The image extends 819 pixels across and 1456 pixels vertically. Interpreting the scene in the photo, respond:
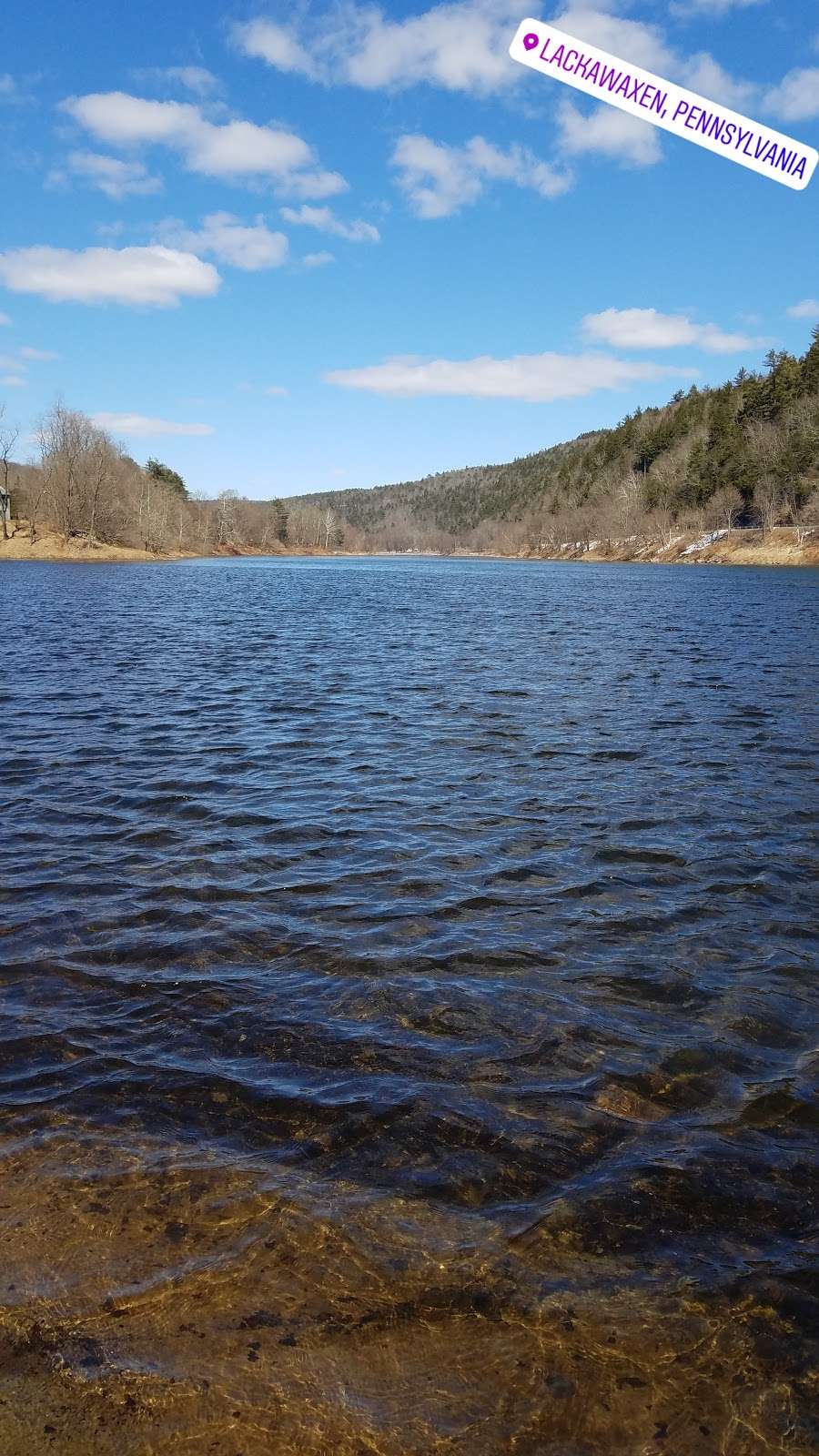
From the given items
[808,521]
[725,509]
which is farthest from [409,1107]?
[725,509]

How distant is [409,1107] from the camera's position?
195 inches

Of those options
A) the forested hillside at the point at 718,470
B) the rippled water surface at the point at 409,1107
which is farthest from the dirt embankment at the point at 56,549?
the rippled water surface at the point at 409,1107

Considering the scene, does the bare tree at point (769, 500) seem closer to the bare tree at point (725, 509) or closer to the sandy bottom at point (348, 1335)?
the bare tree at point (725, 509)

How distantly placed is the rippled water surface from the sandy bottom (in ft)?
0.04

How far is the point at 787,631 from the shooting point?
3319 centimetres

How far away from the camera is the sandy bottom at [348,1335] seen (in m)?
3.04

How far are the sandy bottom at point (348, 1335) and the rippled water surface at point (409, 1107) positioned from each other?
13 mm

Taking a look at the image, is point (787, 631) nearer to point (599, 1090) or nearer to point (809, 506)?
point (599, 1090)

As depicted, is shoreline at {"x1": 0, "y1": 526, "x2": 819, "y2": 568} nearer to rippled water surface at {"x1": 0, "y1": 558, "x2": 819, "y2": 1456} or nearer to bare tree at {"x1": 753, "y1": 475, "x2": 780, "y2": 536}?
bare tree at {"x1": 753, "y1": 475, "x2": 780, "y2": 536}

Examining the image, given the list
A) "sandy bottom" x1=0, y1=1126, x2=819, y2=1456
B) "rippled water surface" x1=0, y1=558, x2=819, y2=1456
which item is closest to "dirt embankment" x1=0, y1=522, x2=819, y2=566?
"rippled water surface" x1=0, y1=558, x2=819, y2=1456

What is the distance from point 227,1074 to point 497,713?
1240cm

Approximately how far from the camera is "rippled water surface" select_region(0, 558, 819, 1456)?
10.6 ft

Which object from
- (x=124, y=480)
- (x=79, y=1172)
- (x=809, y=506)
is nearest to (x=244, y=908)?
(x=79, y=1172)

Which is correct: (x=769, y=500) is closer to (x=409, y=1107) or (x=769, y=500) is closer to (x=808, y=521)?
(x=808, y=521)
